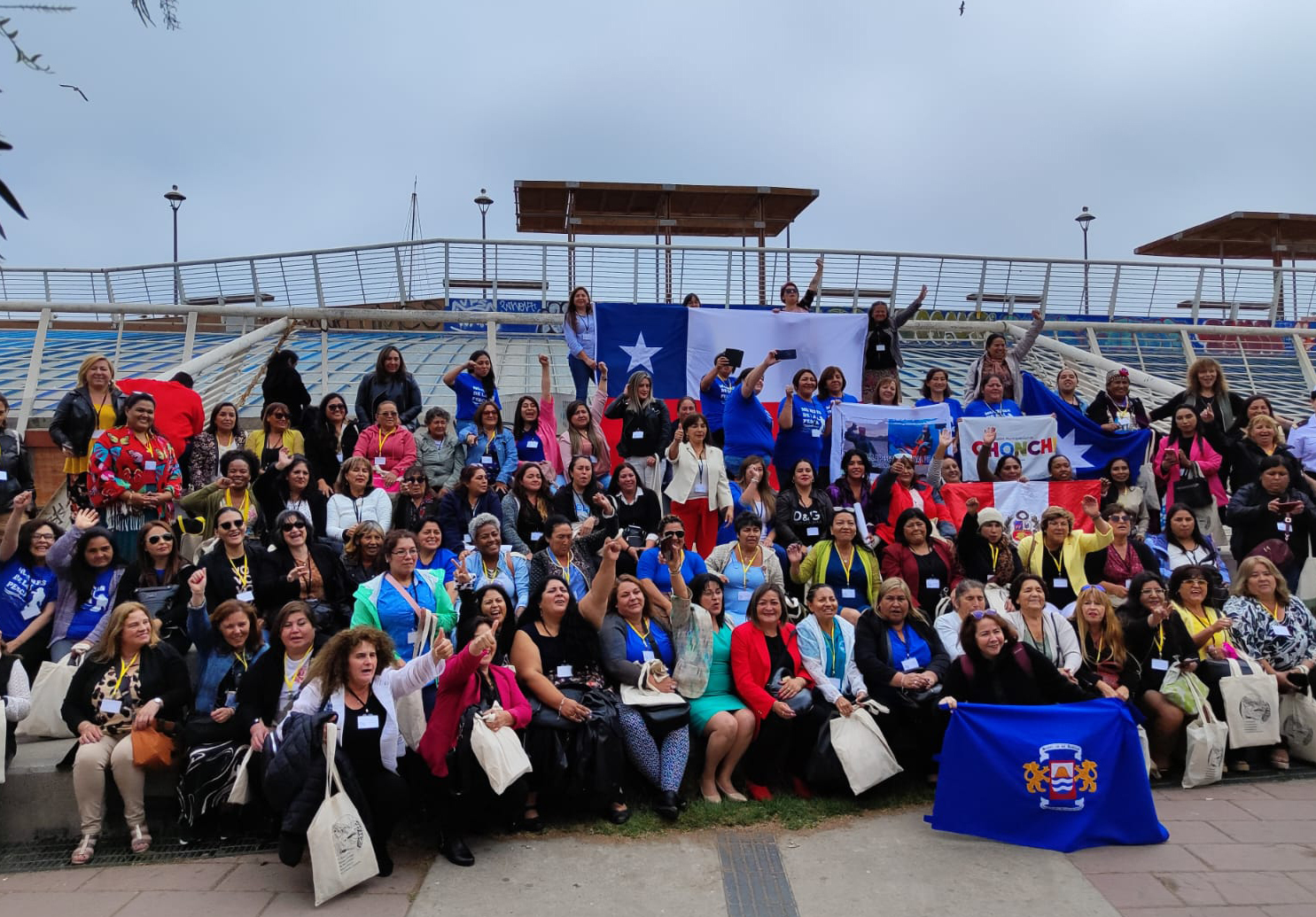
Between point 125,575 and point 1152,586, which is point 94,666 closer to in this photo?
point 125,575

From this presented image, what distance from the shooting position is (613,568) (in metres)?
5.92

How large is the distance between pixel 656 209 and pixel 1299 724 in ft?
55.7

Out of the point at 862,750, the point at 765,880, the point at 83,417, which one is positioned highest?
the point at 83,417

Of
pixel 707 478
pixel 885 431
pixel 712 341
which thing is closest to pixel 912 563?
pixel 707 478

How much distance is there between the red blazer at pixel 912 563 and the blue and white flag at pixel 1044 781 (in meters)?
1.67

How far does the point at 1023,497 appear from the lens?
9008 millimetres

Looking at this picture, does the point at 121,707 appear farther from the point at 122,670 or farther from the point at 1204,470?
the point at 1204,470

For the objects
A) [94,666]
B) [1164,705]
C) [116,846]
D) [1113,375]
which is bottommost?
[116,846]

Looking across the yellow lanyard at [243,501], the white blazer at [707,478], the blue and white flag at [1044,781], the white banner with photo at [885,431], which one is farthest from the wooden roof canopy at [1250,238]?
the yellow lanyard at [243,501]

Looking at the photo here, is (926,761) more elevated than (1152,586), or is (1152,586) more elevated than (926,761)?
(1152,586)

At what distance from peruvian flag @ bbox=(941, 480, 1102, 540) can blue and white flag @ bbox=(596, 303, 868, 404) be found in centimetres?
229

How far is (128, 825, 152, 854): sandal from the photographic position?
519 centimetres

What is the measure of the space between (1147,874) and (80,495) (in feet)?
25.4

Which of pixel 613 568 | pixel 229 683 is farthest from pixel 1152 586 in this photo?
pixel 229 683
